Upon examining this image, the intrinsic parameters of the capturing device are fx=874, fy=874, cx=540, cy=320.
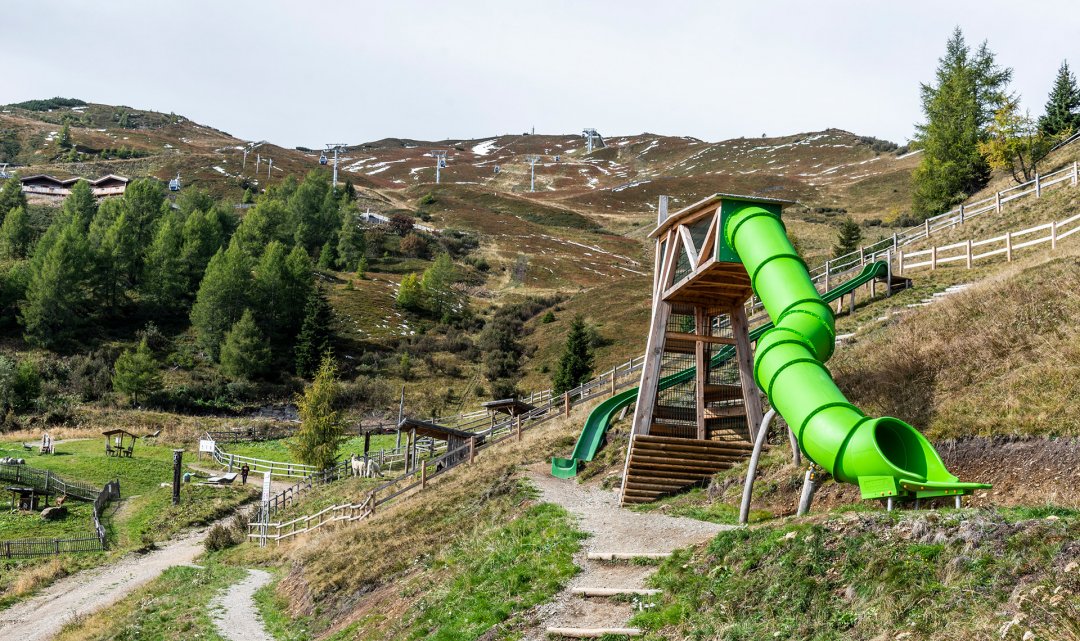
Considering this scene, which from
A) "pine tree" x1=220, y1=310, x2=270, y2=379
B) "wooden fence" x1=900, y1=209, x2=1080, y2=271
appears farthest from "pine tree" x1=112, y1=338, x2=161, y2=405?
"wooden fence" x1=900, y1=209, x2=1080, y2=271

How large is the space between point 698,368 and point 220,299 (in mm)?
58321

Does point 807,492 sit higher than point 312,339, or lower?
higher

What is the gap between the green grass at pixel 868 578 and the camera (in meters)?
7.45

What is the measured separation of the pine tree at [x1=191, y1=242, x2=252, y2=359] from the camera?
2751 inches

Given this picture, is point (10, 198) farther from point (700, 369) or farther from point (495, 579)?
point (495, 579)

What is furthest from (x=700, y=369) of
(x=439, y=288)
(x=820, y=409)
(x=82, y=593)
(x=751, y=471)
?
(x=439, y=288)

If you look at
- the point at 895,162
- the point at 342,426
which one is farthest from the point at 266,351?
the point at 895,162

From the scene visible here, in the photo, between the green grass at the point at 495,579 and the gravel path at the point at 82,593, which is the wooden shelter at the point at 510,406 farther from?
the green grass at the point at 495,579

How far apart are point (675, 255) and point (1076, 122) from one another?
58.9 meters

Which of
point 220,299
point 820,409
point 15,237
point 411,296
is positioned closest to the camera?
point 820,409

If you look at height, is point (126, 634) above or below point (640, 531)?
below

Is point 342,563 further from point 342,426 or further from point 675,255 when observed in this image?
point 342,426

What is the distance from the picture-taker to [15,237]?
86.4 m

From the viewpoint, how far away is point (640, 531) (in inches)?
589
